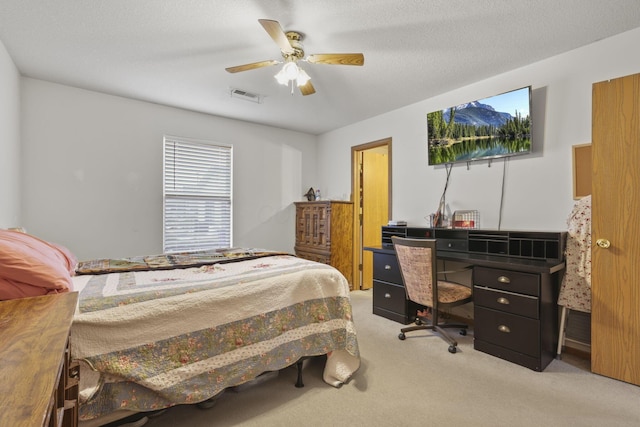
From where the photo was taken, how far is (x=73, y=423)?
3.67ft

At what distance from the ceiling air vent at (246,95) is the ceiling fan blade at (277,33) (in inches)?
54.0

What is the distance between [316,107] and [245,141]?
4.21ft

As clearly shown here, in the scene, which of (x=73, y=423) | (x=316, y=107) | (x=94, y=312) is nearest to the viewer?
(x=73, y=423)

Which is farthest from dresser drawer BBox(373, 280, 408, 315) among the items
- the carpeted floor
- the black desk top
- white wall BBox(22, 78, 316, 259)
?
white wall BBox(22, 78, 316, 259)

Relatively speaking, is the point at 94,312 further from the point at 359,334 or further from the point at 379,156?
the point at 379,156

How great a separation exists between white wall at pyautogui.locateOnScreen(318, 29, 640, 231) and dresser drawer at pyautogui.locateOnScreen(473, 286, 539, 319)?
0.81m

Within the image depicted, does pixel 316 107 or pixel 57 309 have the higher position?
pixel 316 107

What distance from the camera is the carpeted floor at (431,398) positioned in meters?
1.74

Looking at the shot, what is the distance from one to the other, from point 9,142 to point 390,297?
3943mm

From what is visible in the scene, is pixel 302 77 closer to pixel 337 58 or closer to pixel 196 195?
pixel 337 58

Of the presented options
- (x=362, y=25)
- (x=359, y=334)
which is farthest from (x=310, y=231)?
(x=362, y=25)

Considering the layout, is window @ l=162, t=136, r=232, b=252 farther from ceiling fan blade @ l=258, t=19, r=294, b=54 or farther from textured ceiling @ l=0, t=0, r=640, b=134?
ceiling fan blade @ l=258, t=19, r=294, b=54

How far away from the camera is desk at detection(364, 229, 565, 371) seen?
7.41 ft

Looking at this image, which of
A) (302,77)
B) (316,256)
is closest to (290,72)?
(302,77)
